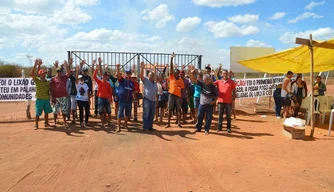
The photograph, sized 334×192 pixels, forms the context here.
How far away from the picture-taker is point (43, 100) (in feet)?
27.5

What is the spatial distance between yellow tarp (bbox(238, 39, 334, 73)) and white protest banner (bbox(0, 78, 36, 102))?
9.02m

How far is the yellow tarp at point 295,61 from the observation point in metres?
A: 10.1

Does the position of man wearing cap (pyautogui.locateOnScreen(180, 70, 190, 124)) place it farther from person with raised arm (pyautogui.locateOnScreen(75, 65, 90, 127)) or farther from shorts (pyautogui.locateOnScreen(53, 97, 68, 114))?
shorts (pyautogui.locateOnScreen(53, 97, 68, 114))

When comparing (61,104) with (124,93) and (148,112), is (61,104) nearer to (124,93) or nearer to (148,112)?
(124,93)

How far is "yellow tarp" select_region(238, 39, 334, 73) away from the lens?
1005cm

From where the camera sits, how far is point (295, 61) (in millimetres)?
11328

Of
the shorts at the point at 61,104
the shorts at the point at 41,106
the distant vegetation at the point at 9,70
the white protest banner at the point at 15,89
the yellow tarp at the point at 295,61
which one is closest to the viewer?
the shorts at the point at 41,106

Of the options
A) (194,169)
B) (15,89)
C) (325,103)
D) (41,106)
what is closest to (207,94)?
(194,169)

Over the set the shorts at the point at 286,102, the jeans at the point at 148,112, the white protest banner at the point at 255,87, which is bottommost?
the jeans at the point at 148,112

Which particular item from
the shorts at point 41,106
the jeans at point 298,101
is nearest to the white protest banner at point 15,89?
the shorts at point 41,106

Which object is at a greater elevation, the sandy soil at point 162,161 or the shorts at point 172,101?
the shorts at point 172,101

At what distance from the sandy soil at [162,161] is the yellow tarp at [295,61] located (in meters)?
3.21

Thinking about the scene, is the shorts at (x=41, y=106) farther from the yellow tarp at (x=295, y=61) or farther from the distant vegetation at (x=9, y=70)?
the distant vegetation at (x=9, y=70)

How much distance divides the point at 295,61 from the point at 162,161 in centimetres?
840
